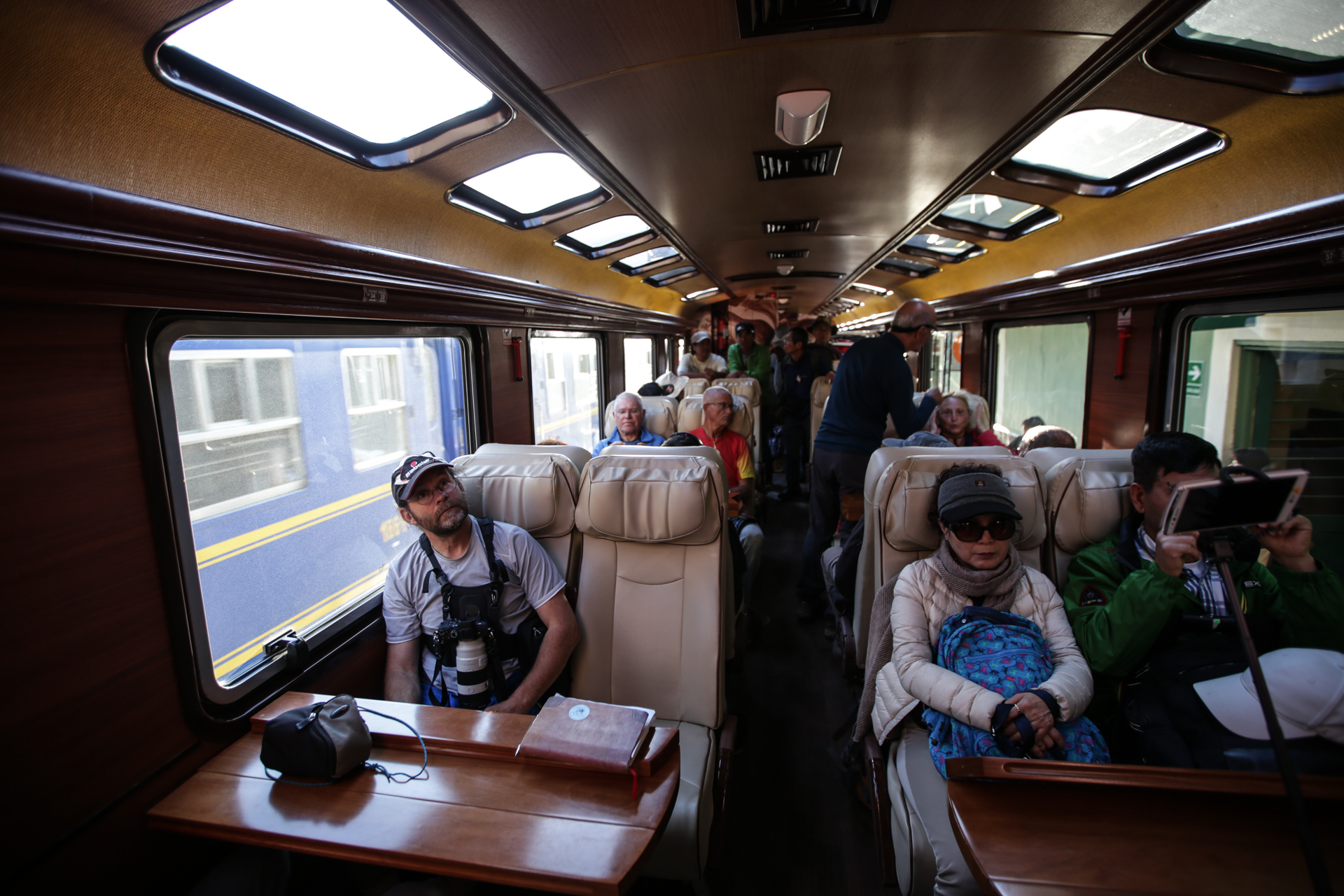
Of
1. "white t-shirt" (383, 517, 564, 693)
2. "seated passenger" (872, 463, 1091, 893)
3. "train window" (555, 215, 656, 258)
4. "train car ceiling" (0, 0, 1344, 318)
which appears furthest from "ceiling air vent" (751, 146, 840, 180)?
"white t-shirt" (383, 517, 564, 693)

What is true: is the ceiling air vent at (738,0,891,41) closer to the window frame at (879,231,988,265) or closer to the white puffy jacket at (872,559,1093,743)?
the white puffy jacket at (872,559,1093,743)

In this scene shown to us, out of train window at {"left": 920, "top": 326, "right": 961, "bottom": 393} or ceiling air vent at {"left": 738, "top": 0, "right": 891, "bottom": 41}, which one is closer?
ceiling air vent at {"left": 738, "top": 0, "right": 891, "bottom": 41}

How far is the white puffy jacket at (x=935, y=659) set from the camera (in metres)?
1.71

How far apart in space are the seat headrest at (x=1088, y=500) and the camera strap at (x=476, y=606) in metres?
2.20

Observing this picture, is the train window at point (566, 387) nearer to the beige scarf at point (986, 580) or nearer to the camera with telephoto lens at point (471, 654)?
the camera with telephoto lens at point (471, 654)

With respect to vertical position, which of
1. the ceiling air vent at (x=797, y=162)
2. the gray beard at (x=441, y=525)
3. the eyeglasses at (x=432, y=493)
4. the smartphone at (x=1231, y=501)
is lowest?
the gray beard at (x=441, y=525)

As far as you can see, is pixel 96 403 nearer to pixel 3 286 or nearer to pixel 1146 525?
pixel 3 286

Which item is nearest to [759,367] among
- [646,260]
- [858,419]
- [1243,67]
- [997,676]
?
[646,260]

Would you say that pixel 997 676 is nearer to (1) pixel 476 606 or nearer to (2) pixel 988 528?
(2) pixel 988 528

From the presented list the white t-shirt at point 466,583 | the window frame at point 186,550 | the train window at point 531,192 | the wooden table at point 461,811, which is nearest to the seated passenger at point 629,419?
the train window at point 531,192

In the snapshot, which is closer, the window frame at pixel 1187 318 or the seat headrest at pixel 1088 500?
the seat headrest at pixel 1088 500

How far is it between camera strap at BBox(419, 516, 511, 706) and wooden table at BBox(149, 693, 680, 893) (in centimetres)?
55

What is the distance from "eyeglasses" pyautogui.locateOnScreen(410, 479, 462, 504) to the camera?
2180mm

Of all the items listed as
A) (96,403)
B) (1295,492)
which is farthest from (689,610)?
(96,403)
